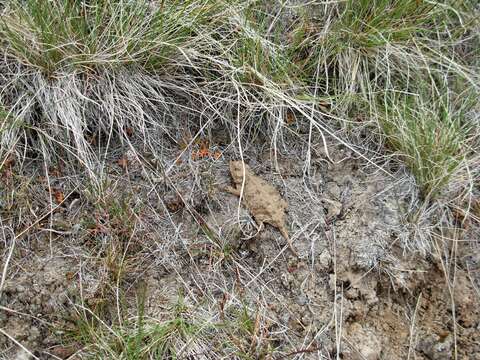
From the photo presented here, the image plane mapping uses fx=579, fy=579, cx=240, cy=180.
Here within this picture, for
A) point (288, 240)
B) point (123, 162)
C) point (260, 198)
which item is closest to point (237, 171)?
point (260, 198)

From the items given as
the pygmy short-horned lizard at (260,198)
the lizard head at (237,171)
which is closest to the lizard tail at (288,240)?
the pygmy short-horned lizard at (260,198)

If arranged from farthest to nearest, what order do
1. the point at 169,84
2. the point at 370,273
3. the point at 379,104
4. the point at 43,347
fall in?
the point at 379,104, the point at 169,84, the point at 370,273, the point at 43,347

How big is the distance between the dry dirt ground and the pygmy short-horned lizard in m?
0.03

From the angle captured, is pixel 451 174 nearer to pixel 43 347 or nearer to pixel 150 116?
pixel 150 116

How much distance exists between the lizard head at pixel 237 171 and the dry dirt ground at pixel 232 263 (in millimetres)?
42

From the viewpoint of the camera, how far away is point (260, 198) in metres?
2.10

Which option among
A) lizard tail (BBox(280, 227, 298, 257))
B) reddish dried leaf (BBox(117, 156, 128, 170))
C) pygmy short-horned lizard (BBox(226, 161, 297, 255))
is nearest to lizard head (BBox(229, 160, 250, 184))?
pygmy short-horned lizard (BBox(226, 161, 297, 255))

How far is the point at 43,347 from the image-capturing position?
1803 millimetres

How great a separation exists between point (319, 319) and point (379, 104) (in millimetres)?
918

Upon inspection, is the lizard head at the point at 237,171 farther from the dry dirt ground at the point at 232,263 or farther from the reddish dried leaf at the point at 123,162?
the reddish dried leaf at the point at 123,162

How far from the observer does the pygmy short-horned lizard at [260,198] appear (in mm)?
2076

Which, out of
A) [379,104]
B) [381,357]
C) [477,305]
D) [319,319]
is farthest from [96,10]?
[477,305]

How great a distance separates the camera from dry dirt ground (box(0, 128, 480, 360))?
1861mm

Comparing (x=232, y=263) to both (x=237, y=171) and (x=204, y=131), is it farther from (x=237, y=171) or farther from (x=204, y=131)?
(x=204, y=131)
